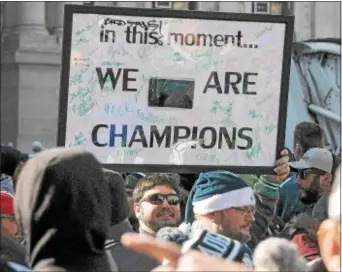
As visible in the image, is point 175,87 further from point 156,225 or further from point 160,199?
point 156,225

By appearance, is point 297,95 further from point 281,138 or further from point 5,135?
point 5,135

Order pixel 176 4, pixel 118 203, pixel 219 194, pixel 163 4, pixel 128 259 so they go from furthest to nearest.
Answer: pixel 176 4 → pixel 163 4 → pixel 219 194 → pixel 118 203 → pixel 128 259

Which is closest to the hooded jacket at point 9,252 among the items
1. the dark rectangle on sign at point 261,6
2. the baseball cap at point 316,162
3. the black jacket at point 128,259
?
the black jacket at point 128,259

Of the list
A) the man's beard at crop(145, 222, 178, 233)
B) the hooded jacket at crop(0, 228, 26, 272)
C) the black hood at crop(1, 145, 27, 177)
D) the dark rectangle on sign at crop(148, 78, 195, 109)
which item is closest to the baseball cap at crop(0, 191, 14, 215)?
the hooded jacket at crop(0, 228, 26, 272)

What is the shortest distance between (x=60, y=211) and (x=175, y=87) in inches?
78.8

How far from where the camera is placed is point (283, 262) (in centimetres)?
280

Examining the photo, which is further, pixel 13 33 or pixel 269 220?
pixel 13 33

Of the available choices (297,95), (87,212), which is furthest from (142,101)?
(297,95)

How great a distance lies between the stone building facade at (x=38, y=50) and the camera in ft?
89.9

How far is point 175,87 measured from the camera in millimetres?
4863

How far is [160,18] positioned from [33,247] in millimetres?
2055

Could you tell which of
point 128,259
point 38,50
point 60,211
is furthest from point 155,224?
point 38,50

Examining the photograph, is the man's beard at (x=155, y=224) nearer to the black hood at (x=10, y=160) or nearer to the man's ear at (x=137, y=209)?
the man's ear at (x=137, y=209)
